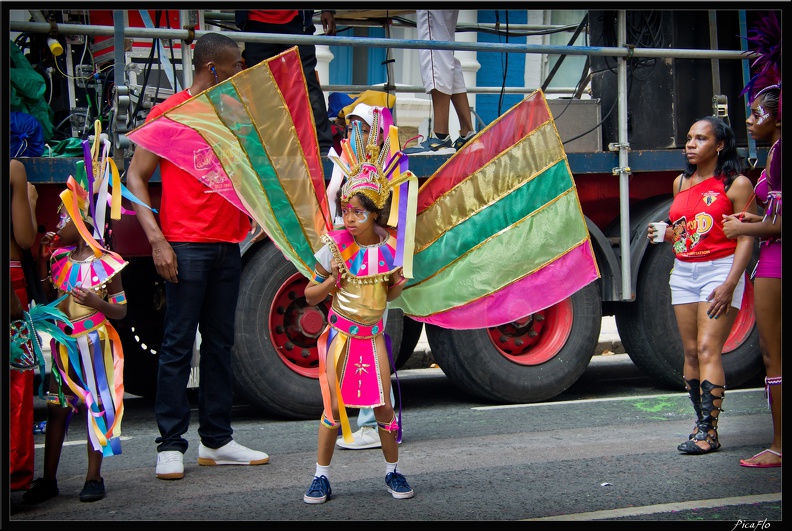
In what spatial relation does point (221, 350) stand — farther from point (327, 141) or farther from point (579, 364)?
point (579, 364)

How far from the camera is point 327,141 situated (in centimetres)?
650

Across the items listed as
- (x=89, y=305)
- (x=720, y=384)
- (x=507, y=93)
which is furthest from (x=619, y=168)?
(x=89, y=305)

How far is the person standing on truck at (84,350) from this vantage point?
4516 mm

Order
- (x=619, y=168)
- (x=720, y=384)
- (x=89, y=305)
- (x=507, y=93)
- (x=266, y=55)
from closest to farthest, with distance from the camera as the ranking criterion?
(x=89, y=305) < (x=720, y=384) < (x=266, y=55) < (x=619, y=168) < (x=507, y=93)

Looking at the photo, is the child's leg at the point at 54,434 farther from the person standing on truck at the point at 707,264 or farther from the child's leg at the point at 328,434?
the person standing on truck at the point at 707,264

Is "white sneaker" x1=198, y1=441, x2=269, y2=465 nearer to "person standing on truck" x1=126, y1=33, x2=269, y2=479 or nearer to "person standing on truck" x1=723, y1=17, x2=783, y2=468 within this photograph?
"person standing on truck" x1=126, y1=33, x2=269, y2=479

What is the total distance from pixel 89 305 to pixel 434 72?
3324 millimetres

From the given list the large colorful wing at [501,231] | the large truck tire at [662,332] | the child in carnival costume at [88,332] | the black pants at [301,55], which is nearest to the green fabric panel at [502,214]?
the large colorful wing at [501,231]

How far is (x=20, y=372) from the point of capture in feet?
15.0

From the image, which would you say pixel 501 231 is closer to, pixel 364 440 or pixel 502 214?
pixel 502 214

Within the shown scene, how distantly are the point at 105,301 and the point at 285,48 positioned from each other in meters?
2.46

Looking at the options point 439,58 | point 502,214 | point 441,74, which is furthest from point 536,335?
point 439,58

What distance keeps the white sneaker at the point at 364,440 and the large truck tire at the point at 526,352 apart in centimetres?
99

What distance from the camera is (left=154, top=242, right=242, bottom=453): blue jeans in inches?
195
